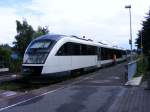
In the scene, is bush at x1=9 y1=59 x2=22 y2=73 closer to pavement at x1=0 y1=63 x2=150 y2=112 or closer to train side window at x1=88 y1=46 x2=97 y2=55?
train side window at x1=88 y1=46 x2=97 y2=55

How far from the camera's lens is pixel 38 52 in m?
26.1

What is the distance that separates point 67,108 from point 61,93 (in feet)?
16.0

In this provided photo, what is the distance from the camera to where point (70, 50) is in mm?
28828

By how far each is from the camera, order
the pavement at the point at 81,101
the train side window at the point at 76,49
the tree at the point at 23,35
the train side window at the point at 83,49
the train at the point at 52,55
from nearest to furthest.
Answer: the pavement at the point at 81,101, the train at the point at 52,55, the train side window at the point at 76,49, the train side window at the point at 83,49, the tree at the point at 23,35

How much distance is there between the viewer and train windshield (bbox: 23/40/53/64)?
25538 millimetres

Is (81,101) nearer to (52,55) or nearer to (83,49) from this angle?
(52,55)

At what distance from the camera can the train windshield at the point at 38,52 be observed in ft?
83.8

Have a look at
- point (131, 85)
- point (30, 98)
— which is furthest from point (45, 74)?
point (30, 98)

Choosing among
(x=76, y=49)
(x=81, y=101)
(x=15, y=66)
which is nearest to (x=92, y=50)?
(x=76, y=49)

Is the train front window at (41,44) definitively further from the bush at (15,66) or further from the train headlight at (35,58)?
the bush at (15,66)

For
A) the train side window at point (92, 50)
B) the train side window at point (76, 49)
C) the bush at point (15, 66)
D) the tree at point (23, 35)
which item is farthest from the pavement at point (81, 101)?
the tree at point (23, 35)

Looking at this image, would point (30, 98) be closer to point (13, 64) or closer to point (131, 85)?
point (131, 85)

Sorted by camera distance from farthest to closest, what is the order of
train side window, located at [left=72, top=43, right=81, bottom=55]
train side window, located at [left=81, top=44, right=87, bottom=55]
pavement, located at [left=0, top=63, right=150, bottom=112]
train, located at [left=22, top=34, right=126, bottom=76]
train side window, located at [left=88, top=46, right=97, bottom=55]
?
train side window, located at [left=88, top=46, right=97, bottom=55]
train side window, located at [left=81, top=44, right=87, bottom=55]
train side window, located at [left=72, top=43, right=81, bottom=55]
train, located at [left=22, top=34, right=126, bottom=76]
pavement, located at [left=0, top=63, right=150, bottom=112]

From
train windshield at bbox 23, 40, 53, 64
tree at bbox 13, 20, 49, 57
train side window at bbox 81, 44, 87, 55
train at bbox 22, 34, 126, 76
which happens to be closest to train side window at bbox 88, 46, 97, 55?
train side window at bbox 81, 44, 87, 55
